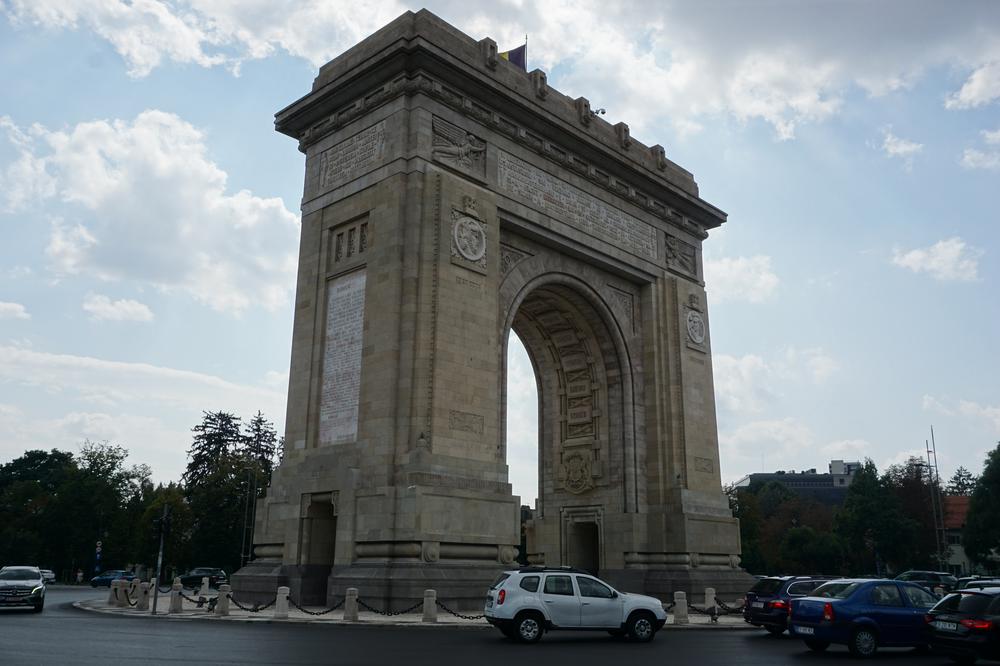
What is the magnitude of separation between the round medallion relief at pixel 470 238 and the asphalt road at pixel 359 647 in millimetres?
11602

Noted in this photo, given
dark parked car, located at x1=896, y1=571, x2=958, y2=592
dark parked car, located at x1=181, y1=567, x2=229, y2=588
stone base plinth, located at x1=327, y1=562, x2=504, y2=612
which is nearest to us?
stone base plinth, located at x1=327, y1=562, x2=504, y2=612

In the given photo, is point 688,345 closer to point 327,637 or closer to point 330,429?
point 330,429

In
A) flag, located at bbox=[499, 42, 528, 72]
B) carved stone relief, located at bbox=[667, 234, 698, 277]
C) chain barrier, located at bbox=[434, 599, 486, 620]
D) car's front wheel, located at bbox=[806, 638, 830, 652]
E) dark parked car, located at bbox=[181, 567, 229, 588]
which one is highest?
flag, located at bbox=[499, 42, 528, 72]

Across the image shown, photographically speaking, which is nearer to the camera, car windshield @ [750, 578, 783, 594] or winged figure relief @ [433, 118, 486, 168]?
car windshield @ [750, 578, 783, 594]

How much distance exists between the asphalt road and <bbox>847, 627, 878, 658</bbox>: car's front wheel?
24cm

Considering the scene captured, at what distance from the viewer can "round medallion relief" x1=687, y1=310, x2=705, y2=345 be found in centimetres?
3472

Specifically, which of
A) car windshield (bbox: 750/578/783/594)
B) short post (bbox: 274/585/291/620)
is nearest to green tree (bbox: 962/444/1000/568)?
car windshield (bbox: 750/578/783/594)

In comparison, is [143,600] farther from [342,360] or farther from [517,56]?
[517,56]

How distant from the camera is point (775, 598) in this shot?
19.6m

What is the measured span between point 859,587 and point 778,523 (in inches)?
2698

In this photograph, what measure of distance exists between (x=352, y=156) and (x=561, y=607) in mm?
16926

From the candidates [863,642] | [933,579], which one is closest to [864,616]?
[863,642]

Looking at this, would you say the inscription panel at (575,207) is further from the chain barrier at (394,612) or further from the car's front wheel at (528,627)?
the car's front wheel at (528,627)

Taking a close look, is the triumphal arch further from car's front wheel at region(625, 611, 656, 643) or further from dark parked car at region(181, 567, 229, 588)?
dark parked car at region(181, 567, 229, 588)
